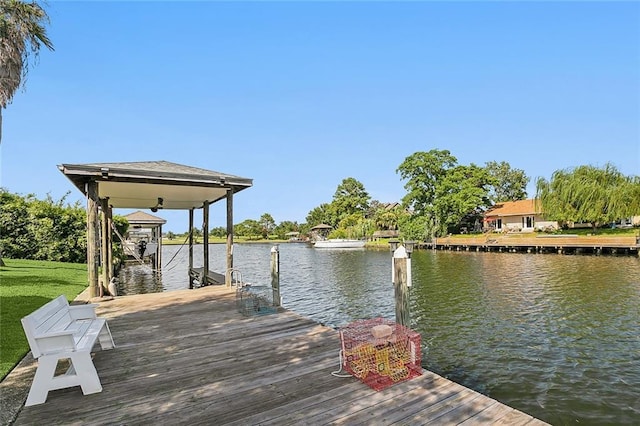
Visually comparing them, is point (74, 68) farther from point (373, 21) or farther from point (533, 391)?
point (533, 391)

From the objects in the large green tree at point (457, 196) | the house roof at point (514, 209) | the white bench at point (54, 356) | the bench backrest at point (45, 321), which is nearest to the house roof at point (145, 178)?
the bench backrest at point (45, 321)

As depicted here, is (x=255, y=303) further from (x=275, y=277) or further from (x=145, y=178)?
(x=145, y=178)

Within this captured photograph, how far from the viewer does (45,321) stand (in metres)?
3.74

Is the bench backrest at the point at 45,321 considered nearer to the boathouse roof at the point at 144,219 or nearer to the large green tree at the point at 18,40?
the large green tree at the point at 18,40

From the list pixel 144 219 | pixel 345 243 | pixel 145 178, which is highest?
pixel 145 178

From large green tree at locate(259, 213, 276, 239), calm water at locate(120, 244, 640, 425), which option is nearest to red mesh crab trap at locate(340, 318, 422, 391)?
calm water at locate(120, 244, 640, 425)

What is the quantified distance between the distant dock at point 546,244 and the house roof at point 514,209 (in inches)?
389

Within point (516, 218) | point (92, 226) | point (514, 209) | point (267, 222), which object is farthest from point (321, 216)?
point (92, 226)

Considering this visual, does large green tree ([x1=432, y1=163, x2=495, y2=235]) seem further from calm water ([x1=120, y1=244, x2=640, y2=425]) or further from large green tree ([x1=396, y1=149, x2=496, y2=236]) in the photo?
calm water ([x1=120, y1=244, x2=640, y2=425])

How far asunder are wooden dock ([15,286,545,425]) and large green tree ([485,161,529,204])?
229 ft

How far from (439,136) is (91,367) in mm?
53065

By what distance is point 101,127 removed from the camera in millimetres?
16562

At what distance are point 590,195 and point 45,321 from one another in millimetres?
40543

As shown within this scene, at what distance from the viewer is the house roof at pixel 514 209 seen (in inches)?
1762
